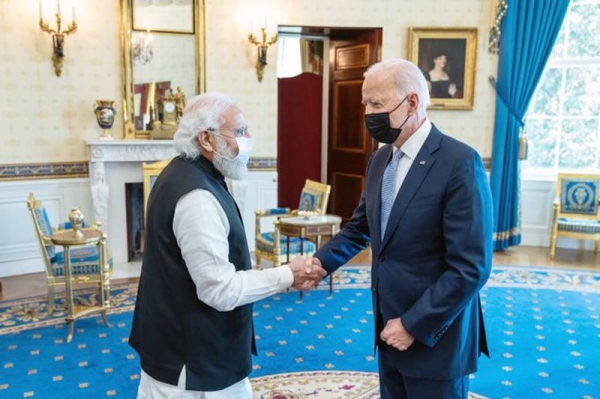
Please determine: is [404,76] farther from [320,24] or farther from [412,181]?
[320,24]

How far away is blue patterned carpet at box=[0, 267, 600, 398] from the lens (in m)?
3.10

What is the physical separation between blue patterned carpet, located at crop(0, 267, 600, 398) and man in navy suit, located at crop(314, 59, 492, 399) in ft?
4.77

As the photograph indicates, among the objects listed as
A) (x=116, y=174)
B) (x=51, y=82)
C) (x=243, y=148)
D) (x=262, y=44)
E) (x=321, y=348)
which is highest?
(x=262, y=44)

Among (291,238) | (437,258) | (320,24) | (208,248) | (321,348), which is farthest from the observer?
(320,24)

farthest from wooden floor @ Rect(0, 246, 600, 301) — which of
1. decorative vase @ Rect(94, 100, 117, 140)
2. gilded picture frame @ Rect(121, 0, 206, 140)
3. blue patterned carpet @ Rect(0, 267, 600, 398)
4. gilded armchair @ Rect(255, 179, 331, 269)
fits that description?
gilded picture frame @ Rect(121, 0, 206, 140)

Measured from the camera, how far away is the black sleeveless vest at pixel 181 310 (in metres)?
1.60

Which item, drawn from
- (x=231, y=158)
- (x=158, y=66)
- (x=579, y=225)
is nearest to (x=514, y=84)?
(x=579, y=225)

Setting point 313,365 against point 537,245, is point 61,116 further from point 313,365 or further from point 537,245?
point 537,245

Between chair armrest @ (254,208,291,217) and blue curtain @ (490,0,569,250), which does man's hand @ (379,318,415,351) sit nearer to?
chair armrest @ (254,208,291,217)

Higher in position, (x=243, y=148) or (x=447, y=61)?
(x=447, y=61)

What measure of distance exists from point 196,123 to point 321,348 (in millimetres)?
2335

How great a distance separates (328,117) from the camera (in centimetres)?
735

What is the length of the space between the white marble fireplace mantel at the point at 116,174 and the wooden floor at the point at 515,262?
712 millimetres

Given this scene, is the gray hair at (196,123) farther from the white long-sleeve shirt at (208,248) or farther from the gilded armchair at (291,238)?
the gilded armchair at (291,238)
